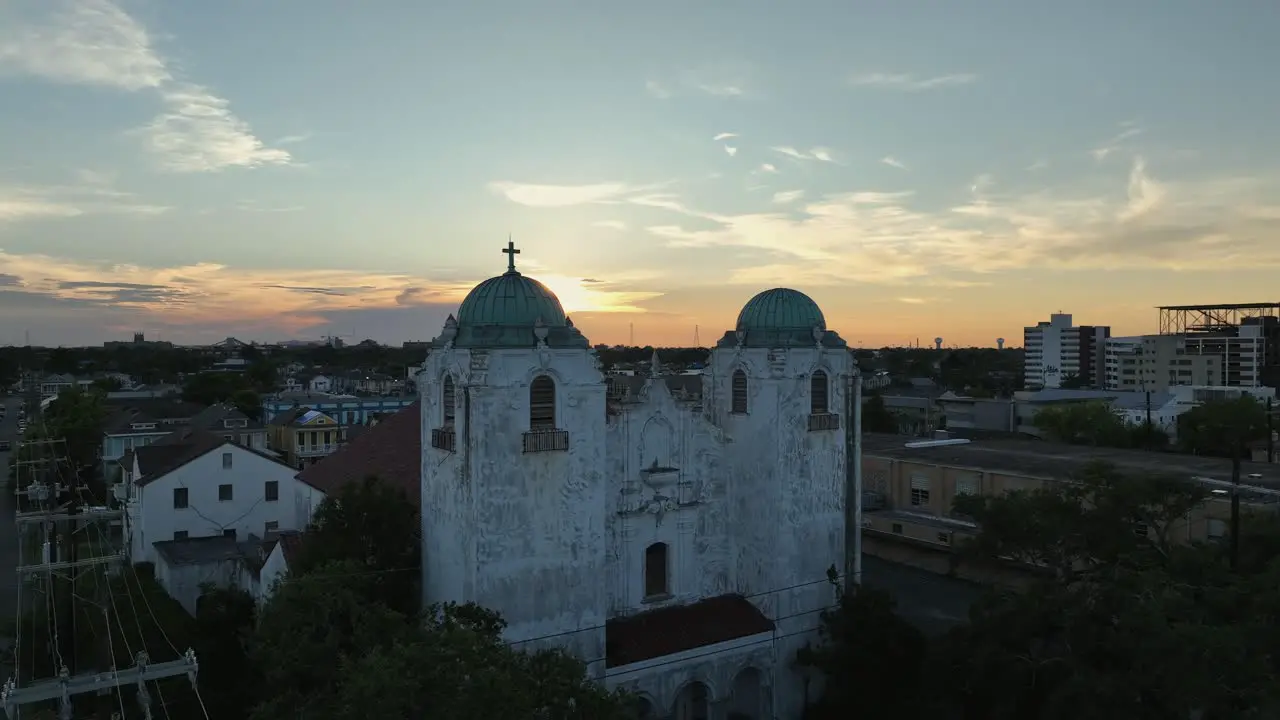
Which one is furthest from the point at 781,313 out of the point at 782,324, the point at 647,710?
the point at 647,710

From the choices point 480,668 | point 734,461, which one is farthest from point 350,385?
point 480,668

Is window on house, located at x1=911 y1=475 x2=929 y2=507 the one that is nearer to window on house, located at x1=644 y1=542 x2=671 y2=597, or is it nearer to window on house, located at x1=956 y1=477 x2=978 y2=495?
window on house, located at x1=956 y1=477 x2=978 y2=495

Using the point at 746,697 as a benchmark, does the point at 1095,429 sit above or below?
above

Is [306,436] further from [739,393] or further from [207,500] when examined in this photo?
[739,393]

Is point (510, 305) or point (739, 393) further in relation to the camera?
point (739, 393)

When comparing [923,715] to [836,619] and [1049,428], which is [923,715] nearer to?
[836,619]

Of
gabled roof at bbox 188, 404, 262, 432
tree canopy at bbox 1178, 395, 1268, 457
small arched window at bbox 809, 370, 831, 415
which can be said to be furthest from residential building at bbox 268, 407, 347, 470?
tree canopy at bbox 1178, 395, 1268, 457

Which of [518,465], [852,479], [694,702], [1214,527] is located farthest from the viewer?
[1214,527]

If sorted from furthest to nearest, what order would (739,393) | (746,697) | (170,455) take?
(170,455)
(739,393)
(746,697)
